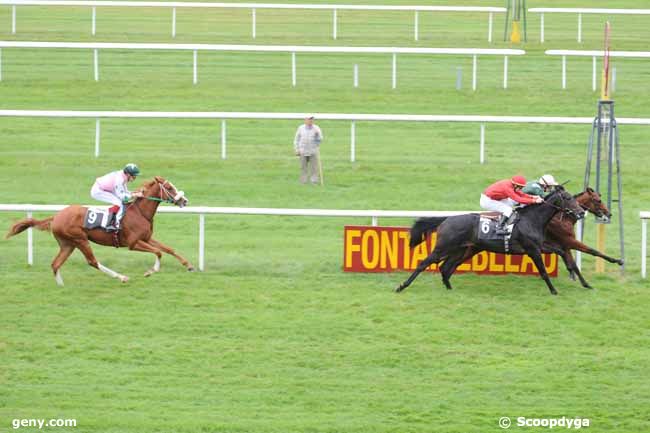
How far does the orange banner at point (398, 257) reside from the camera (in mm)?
12984

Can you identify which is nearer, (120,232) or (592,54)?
(120,232)

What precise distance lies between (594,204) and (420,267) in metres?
1.95

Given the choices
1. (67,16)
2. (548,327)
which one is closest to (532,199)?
(548,327)

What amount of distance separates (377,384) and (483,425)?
1.09 meters

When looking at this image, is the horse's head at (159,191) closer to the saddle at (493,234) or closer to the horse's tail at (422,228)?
the horse's tail at (422,228)

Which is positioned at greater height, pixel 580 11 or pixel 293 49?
pixel 580 11

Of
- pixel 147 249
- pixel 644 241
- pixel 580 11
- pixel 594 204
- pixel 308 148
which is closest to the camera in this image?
pixel 147 249

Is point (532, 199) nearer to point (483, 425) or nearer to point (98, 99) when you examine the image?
point (483, 425)

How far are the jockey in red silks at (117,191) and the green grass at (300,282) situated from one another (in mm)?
745

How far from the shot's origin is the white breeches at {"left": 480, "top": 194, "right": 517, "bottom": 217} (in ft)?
41.7

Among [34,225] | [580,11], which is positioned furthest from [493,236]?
[580,11]

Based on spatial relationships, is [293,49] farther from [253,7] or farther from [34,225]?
[34,225]

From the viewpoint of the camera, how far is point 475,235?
12.4 m

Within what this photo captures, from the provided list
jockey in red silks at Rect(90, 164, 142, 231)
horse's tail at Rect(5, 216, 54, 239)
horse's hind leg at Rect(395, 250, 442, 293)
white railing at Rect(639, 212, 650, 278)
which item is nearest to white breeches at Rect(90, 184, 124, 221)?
jockey in red silks at Rect(90, 164, 142, 231)
